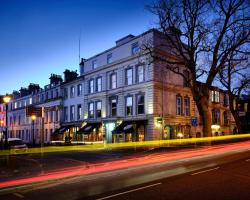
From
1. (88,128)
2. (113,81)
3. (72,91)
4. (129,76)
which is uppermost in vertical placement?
(129,76)

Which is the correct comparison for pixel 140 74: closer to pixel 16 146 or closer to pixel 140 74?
pixel 140 74

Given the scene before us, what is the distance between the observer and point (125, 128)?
117 feet

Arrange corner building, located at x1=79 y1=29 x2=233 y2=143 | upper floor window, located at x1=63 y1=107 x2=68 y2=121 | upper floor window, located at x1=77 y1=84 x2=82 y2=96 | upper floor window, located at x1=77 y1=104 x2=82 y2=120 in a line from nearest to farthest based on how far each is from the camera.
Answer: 1. corner building, located at x1=79 y1=29 x2=233 y2=143
2. upper floor window, located at x1=77 y1=104 x2=82 y2=120
3. upper floor window, located at x1=77 y1=84 x2=82 y2=96
4. upper floor window, located at x1=63 y1=107 x2=68 y2=121

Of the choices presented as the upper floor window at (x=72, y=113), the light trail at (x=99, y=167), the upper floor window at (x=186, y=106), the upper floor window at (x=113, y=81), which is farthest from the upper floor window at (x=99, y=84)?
the light trail at (x=99, y=167)

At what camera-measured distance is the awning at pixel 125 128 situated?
115 feet

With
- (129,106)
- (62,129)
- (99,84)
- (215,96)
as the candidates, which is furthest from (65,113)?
(215,96)

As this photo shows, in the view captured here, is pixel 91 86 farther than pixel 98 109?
Yes

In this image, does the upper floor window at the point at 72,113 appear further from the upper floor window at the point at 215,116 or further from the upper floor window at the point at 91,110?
the upper floor window at the point at 215,116

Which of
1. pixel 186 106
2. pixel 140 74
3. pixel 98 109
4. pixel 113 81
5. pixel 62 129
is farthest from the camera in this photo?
pixel 62 129

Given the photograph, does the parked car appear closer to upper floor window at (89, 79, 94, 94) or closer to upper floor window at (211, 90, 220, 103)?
upper floor window at (89, 79, 94, 94)

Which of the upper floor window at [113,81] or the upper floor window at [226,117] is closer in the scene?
the upper floor window at [113,81]

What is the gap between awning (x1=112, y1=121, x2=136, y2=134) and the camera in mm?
35000

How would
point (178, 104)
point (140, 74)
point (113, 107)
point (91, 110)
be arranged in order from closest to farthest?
1. point (140, 74)
2. point (178, 104)
3. point (113, 107)
4. point (91, 110)

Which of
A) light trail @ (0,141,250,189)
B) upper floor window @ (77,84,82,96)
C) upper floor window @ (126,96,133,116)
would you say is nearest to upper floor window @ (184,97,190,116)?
upper floor window @ (126,96,133,116)
